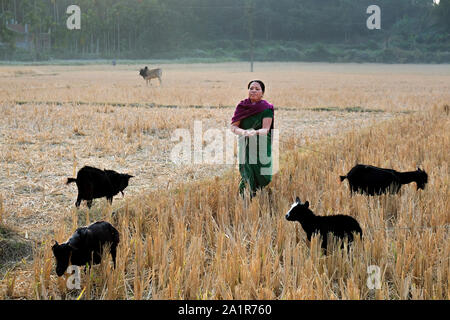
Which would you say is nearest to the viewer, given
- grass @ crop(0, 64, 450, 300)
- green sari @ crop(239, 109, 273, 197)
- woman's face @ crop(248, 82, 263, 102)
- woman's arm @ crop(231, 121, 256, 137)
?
grass @ crop(0, 64, 450, 300)

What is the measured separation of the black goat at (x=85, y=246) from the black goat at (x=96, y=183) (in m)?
0.80

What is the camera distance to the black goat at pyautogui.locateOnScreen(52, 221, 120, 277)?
7.06ft

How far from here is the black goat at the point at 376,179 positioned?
3.42 metres

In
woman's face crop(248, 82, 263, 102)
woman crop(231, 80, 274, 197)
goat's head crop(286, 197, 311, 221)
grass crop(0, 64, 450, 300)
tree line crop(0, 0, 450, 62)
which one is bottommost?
grass crop(0, 64, 450, 300)

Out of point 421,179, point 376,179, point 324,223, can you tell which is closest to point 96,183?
point 324,223

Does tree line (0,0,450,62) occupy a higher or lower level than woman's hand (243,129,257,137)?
higher

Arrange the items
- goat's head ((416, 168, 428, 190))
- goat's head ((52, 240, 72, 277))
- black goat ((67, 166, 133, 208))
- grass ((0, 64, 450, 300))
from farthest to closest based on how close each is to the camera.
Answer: goat's head ((416, 168, 428, 190)), black goat ((67, 166, 133, 208)), grass ((0, 64, 450, 300)), goat's head ((52, 240, 72, 277))

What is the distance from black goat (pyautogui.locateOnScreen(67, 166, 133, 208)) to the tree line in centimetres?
5033

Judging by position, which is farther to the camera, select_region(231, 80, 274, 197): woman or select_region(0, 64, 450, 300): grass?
select_region(231, 80, 274, 197): woman

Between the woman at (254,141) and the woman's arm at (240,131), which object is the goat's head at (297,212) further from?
the woman at (254,141)

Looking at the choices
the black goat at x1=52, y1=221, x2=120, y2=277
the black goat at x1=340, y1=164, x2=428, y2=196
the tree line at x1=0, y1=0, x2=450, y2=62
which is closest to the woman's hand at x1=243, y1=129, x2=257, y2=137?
the black goat at x1=340, y1=164, x2=428, y2=196

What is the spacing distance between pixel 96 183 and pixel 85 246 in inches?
40.7

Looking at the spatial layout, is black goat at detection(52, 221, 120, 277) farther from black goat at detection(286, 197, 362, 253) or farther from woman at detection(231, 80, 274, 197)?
woman at detection(231, 80, 274, 197)
